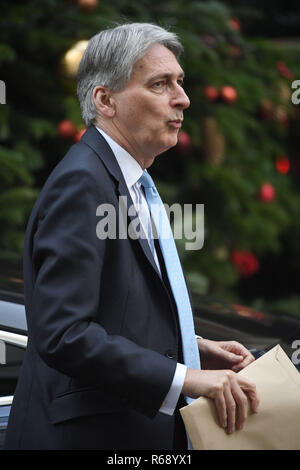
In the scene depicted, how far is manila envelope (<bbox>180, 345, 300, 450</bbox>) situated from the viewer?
152 cm

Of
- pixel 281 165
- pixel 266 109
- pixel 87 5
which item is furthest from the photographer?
pixel 281 165

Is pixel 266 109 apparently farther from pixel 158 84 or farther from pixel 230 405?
pixel 230 405

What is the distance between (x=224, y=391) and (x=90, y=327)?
33 centimetres

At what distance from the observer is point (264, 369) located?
163cm

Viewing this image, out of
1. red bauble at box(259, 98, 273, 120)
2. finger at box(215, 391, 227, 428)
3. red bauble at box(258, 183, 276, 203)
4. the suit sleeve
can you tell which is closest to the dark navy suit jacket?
the suit sleeve

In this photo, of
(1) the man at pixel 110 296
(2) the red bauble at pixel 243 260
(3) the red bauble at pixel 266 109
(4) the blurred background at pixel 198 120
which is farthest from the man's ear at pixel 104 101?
(3) the red bauble at pixel 266 109

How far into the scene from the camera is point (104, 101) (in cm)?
169

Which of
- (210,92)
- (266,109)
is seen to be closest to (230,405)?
(210,92)

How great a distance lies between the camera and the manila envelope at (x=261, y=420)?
1.52 metres

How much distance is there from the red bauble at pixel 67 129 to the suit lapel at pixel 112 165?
2.49 meters

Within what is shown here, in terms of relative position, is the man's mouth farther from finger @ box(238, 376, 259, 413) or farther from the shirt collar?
finger @ box(238, 376, 259, 413)

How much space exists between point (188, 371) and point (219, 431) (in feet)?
0.50

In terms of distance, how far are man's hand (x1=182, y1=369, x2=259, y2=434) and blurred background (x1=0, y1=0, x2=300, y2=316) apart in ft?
7.83
